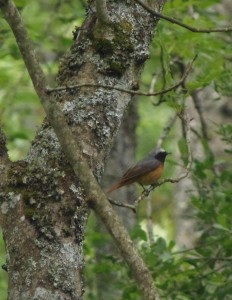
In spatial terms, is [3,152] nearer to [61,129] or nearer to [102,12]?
[61,129]

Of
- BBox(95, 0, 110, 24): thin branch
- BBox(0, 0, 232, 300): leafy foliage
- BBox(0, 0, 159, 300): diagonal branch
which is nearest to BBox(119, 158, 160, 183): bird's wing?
BBox(0, 0, 232, 300): leafy foliage

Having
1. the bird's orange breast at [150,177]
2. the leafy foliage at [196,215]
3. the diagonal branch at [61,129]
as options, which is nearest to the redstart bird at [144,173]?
the bird's orange breast at [150,177]

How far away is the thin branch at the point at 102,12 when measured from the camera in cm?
303

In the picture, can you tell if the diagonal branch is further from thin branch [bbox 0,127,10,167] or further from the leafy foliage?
the leafy foliage

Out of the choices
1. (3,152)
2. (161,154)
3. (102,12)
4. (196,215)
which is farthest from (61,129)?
(161,154)

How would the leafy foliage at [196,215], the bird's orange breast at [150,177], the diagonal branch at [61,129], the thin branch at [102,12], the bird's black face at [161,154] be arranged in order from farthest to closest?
1. the bird's black face at [161,154]
2. the bird's orange breast at [150,177]
3. the leafy foliage at [196,215]
4. the thin branch at [102,12]
5. the diagonal branch at [61,129]

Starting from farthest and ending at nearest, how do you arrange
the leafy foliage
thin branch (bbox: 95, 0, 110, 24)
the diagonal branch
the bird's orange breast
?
the bird's orange breast, the leafy foliage, thin branch (bbox: 95, 0, 110, 24), the diagonal branch

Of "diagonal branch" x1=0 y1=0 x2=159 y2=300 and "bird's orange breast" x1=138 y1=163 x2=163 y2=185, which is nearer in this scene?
"diagonal branch" x1=0 y1=0 x2=159 y2=300

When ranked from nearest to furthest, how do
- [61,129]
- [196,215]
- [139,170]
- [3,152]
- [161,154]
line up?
1. [61,129]
2. [3,152]
3. [196,215]
4. [139,170]
5. [161,154]

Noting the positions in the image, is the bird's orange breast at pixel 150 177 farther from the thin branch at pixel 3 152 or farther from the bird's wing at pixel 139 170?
the thin branch at pixel 3 152

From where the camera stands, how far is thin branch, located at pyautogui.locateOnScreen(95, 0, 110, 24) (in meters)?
3.03

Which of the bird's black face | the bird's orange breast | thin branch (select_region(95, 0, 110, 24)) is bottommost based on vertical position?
thin branch (select_region(95, 0, 110, 24))

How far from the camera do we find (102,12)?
10.1 ft

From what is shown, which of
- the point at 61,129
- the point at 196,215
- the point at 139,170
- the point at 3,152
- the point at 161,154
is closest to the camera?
the point at 61,129
